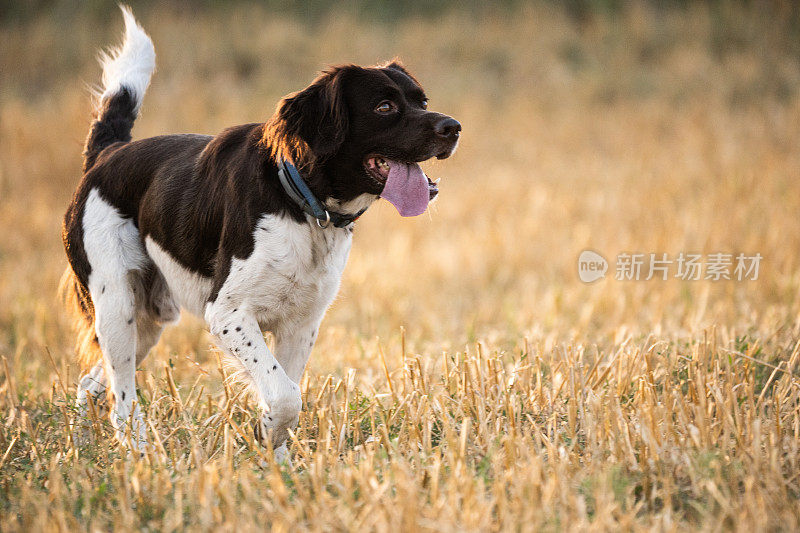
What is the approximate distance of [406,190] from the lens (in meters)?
3.31

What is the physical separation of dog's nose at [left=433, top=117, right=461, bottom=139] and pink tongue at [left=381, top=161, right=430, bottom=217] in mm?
190

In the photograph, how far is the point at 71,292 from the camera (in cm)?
416

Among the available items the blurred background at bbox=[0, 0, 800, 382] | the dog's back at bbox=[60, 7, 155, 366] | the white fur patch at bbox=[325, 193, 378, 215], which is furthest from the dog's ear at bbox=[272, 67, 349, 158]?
the blurred background at bbox=[0, 0, 800, 382]

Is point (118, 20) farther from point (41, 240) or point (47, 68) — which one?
point (41, 240)

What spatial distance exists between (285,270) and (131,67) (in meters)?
1.73

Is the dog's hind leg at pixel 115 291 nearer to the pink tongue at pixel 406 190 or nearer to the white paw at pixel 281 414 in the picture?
the white paw at pixel 281 414

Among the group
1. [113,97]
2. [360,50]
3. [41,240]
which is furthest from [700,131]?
[113,97]

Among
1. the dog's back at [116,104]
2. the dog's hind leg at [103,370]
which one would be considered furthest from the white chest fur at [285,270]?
the dog's back at [116,104]

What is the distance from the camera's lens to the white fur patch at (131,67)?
4309 millimetres

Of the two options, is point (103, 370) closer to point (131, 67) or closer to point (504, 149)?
point (131, 67)

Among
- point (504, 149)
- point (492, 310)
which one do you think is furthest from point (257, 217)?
point (504, 149)

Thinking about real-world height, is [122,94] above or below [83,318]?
→ above

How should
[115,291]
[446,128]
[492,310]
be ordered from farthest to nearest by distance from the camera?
[492,310]
[115,291]
[446,128]

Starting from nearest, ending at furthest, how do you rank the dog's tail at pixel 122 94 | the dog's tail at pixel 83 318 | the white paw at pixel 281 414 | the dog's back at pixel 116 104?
the white paw at pixel 281 414 → the dog's tail at pixel 83 318 → the dog's back at pixel 116 104 → the dog's tail at pixel 122 94
